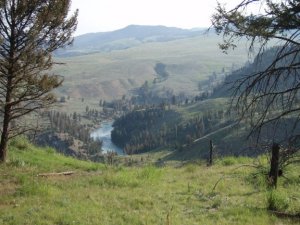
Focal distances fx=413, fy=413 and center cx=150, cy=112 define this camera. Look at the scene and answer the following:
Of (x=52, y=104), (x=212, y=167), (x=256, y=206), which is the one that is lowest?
(x=212, y=167)

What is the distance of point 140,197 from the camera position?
13.8m

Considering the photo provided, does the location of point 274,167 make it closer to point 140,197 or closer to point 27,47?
point 140,197

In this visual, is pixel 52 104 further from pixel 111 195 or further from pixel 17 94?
pixel 111 195

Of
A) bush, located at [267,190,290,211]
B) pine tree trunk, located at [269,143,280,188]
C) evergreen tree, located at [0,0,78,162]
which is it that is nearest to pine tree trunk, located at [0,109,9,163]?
evergreen tree, located at [0,0,78,162]

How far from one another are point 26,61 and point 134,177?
6.82 m

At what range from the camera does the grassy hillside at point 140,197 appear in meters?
11.2

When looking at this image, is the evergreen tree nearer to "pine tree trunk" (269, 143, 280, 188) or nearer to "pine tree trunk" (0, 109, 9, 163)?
"pine tree trunk" (0, 109, 9, 163)

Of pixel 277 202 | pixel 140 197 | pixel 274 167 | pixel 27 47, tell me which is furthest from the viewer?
pixel 27 47

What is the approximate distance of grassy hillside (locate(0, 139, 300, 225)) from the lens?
1116 centimetres

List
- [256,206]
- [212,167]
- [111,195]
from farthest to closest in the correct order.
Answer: [212,167] → [111,195] → [256,206]

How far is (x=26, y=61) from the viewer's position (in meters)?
17.8

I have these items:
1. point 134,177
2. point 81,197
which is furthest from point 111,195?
point 134,177

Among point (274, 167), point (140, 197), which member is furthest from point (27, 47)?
point (274, 167)

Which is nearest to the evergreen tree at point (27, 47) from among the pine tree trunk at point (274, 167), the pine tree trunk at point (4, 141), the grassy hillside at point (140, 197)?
the pine tree trunk at point (4, 141)
